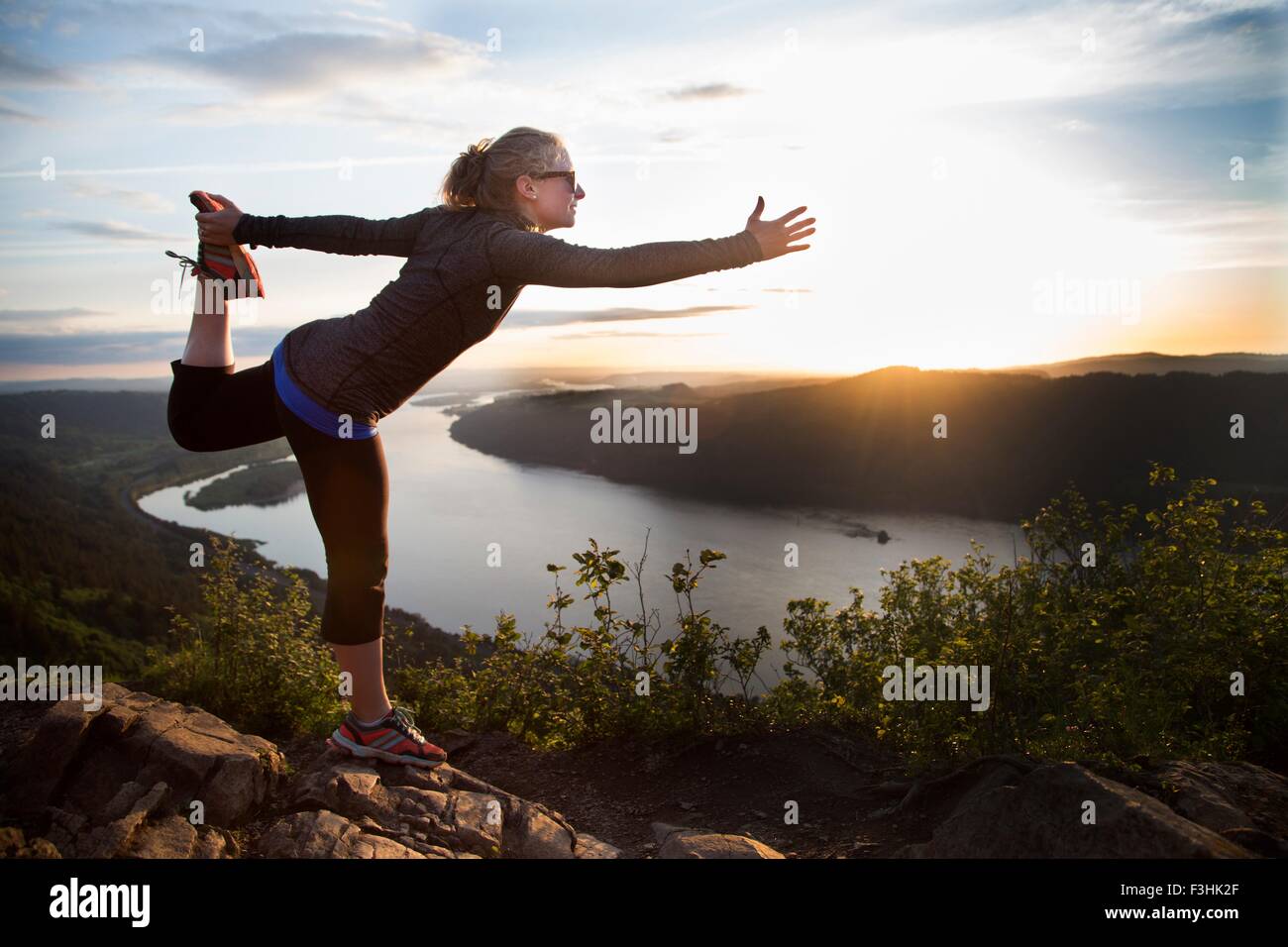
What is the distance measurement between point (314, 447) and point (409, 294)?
58 cm

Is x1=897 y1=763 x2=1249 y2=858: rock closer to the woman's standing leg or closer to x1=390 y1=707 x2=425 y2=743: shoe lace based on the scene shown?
x1=390 y1=707 x2=425 y2=743: shoe lace

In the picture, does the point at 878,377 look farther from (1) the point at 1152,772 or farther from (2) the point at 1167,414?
(1) the point at 1152,772

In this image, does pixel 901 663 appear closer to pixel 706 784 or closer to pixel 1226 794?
pixel 706 784

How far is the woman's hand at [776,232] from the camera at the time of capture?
2309 mm

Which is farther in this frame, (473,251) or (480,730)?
(480,730)

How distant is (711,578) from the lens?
30594mm

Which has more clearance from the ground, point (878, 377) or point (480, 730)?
point (878, 377)

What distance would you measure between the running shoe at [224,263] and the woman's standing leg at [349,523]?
1.51ft

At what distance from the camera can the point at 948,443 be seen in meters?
56.9

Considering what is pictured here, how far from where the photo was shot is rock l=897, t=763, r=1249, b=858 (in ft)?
7.43

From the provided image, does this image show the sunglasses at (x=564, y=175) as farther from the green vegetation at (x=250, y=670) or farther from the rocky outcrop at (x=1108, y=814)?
A: the green vegetation at (x=250, y=670)
